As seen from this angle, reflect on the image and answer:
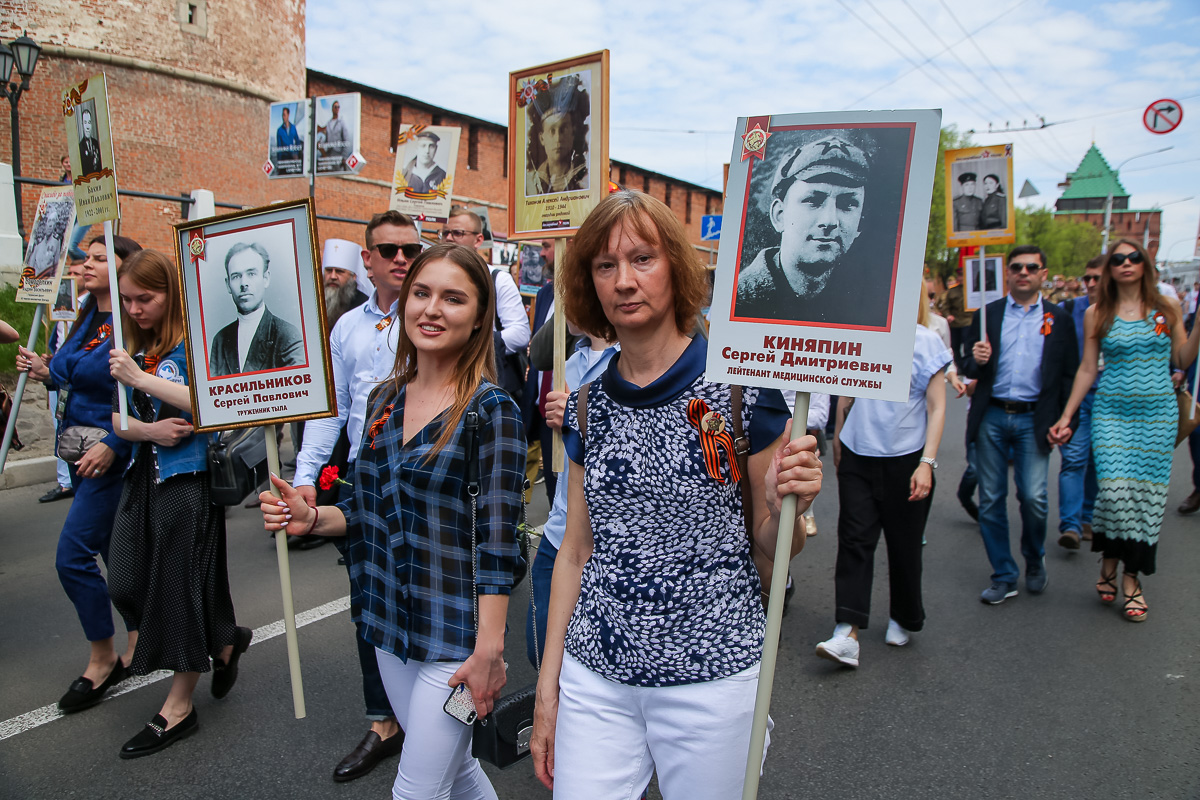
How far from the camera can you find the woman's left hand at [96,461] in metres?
3.60

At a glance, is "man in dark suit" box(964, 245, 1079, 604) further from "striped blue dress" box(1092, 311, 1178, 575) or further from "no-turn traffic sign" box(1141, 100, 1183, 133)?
"no-turn traffic sign" box(1141, 100, 1183, 133)

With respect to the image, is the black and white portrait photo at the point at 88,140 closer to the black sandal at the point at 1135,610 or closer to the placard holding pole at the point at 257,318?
the placard holding pole at the point at 257,318

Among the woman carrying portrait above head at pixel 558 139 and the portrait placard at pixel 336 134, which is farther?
the portrait placard at pixel 336 134

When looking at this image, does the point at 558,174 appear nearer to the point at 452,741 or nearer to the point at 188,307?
the point at 188,307

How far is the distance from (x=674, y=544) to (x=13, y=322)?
13.6 m

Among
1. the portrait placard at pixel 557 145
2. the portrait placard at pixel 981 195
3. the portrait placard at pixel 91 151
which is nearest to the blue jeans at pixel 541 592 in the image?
the portrait placard at pixel 557 145

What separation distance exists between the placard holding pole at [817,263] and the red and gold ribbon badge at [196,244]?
1748 mm

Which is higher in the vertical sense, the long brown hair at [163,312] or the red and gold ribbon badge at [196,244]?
the red and gold ribbon badge at [196,244]

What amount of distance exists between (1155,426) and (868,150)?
14.7 feet

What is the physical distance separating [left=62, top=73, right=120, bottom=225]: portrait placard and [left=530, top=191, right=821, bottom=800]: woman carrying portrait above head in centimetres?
260

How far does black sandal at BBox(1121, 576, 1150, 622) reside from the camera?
15.9 feet

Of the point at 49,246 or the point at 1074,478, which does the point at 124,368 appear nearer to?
the point at 49,246

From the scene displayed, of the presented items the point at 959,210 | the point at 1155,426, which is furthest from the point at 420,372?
the point at 959,210

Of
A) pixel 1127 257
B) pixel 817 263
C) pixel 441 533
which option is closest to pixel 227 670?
pixel 441 533
